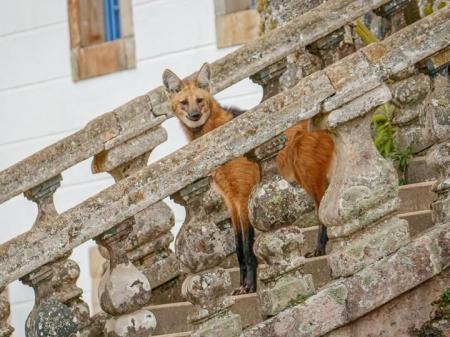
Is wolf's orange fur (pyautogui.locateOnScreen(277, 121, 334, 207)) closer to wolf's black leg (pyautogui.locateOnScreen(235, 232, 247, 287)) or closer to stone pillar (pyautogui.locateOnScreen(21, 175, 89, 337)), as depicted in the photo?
wolf's black leg (pyautogui.locateOnScreen(235, 232, 247, 287))

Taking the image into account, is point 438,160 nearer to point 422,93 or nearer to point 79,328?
point 422,93

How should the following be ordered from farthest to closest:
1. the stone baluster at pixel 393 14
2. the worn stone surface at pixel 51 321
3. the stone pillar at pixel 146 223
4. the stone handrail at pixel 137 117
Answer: the stone baluster at pixel 393 14 < the stone pillar at pixel 146 223 < the stone handrail at pixel 137 117 < the worn stone surface at pixel 51 321

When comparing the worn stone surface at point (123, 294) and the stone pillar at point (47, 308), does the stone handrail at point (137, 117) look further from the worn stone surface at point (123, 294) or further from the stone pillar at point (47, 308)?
the worn stone surface at point (123, 294)

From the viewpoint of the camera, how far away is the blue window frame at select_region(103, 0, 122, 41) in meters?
14.2

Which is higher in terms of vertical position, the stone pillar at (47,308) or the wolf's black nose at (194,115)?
the wolf's black nose at (194,115)

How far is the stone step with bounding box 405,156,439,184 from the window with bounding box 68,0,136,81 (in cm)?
593

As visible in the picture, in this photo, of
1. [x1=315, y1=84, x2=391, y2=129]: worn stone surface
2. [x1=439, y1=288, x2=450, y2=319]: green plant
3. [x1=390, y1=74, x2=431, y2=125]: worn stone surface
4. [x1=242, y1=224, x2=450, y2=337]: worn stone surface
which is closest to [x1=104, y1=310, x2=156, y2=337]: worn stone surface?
[x1=242, y1=224, x2=450, y2=337]: worn stone surface

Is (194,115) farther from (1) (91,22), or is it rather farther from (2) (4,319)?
(1) (91,22)

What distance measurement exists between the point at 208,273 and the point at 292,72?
2752mm

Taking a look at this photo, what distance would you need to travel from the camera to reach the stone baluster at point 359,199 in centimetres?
646

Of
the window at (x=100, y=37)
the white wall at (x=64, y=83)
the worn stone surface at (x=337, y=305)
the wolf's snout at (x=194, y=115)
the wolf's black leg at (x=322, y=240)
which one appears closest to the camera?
the worn stone surface at (x=337, y=305)

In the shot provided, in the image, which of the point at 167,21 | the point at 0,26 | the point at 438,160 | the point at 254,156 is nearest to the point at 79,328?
the point at 254,156

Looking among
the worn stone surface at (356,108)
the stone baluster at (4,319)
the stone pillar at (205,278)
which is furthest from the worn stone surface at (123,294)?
the worn stone surface at (356,108)

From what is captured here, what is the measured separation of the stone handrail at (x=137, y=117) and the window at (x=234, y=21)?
4973 millimetres
